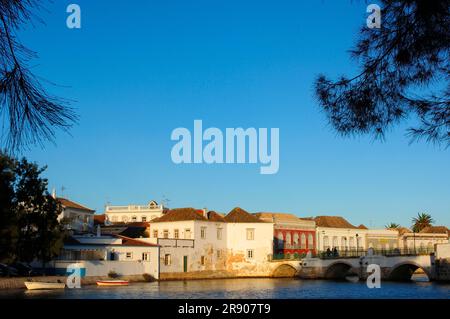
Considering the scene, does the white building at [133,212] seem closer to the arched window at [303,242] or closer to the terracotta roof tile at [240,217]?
the terracotta roof tile at [240,217]

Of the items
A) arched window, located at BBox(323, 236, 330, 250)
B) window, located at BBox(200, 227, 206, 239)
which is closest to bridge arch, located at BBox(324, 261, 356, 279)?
arched window, located at BBox(323, 236, 330, 250)

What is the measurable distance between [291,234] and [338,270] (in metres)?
7.30

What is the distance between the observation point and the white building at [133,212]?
2923 inches

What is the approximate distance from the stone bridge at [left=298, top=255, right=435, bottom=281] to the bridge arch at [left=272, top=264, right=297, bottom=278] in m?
2.19

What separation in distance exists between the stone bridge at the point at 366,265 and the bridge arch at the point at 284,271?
2194mm

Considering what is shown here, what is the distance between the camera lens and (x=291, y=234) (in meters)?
61.2

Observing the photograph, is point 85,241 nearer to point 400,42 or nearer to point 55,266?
point 55,266

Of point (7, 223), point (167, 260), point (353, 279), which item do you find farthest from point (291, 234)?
point (7, 223)

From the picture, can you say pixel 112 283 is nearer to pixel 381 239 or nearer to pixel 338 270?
pixel 338 270

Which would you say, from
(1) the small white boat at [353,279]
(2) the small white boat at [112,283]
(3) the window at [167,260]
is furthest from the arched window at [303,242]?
(2) the small white boat at [112,283]

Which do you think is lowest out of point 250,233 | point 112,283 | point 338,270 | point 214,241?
point 112,283

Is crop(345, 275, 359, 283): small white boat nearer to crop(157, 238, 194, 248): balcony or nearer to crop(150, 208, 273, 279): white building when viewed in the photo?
crop(150, 208, 273, 279): white building
